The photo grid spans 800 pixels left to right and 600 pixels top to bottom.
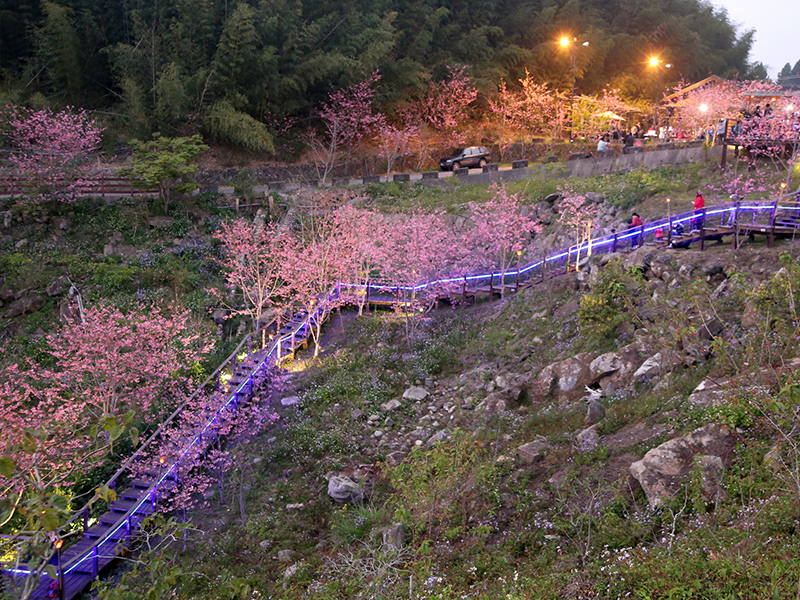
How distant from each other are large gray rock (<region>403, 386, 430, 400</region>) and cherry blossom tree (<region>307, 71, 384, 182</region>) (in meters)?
21.5

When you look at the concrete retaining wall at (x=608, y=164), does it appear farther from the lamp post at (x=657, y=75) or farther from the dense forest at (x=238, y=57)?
the lamp post at (x=657, y=75)

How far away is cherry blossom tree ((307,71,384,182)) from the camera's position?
36.6 meters

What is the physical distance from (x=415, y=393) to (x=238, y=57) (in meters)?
24.9

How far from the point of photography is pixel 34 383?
18.4 m

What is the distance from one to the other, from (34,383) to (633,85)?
162 feet

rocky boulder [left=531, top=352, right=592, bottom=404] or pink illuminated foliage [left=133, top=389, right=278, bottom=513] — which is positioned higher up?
rocky boulder [left=531, top=352, right=592, bottom=404]

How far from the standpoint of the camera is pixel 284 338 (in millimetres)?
19828

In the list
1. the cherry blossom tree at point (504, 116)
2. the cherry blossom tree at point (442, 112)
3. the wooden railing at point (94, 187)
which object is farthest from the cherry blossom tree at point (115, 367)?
the cherry blossom tree at point (504, 116)

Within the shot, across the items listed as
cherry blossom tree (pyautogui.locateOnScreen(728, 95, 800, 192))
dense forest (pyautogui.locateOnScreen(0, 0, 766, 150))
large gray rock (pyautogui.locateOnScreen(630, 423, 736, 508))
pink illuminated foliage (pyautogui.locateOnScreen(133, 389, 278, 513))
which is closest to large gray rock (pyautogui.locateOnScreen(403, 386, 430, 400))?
pink illuminated foliage (pyautogui.locateOnScreen(133, 389, 278, 513))

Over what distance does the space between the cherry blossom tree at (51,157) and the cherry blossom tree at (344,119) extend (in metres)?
12.6

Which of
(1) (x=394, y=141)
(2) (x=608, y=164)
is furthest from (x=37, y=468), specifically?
(1) (x=394, y=141)

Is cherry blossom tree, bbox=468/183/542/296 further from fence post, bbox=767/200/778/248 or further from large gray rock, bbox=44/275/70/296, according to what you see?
large gray rock, bbox=44/275/70/296

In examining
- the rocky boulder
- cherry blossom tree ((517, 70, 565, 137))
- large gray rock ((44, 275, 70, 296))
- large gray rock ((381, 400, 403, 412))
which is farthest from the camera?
cherry blossom tree ((517, 70, 565, 137))

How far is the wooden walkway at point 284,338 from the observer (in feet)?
38.1
